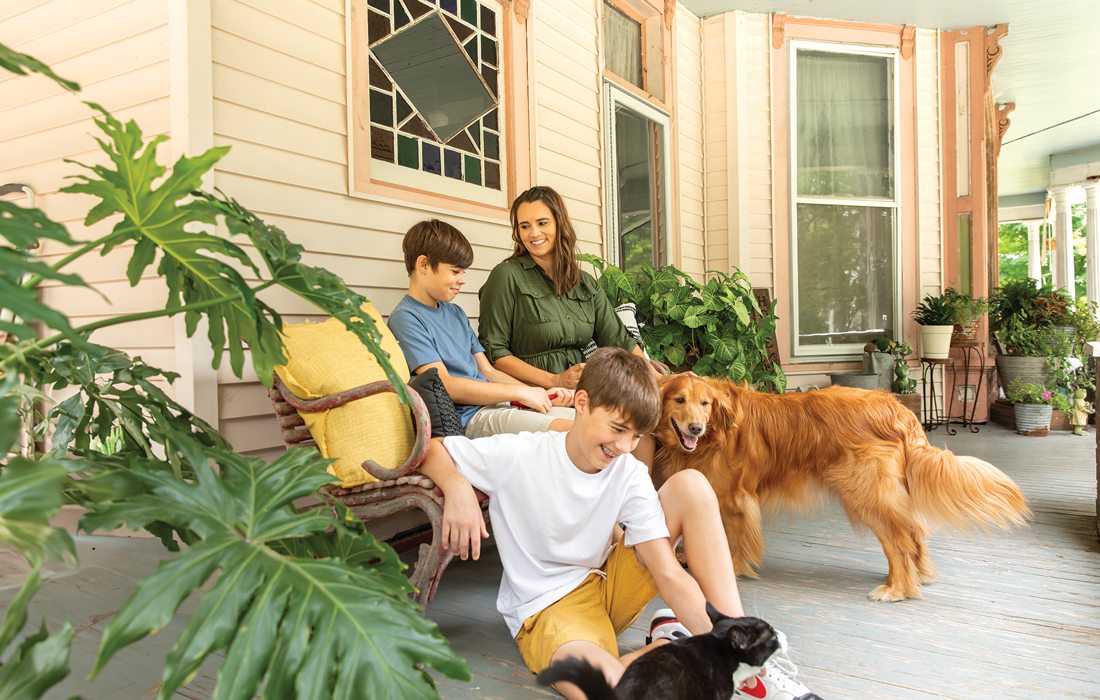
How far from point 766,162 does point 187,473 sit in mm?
5452

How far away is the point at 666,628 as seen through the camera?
5.55 feet

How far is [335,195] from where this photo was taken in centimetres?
254

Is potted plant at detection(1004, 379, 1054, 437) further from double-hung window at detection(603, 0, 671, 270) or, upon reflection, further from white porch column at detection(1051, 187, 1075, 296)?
white porch column at detection(1051, 187, 1075, 296)

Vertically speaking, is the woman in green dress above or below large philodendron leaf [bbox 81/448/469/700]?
above

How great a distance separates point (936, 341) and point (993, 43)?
2.74 meters

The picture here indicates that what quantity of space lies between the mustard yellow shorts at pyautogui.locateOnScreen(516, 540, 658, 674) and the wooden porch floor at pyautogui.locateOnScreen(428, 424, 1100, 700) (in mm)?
157

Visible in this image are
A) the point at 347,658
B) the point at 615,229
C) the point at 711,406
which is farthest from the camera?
the point at 615,229

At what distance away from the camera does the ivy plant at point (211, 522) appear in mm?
670

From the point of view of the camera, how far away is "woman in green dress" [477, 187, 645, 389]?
2.64 metres

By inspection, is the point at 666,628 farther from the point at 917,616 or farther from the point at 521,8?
the point at 521,8

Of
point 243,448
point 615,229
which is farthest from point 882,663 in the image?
point 615,229

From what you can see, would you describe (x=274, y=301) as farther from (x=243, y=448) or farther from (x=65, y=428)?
(x=65, y=428)

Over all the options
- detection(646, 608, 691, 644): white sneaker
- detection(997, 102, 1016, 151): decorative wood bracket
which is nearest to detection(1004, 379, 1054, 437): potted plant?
detection(997, 102, 1016, 151): decorative wood bracket

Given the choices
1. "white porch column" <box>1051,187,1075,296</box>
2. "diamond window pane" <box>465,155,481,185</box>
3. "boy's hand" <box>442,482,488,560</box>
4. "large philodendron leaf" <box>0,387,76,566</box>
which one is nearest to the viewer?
"large philodendron leaf" <box>0,387,76,566</box>
